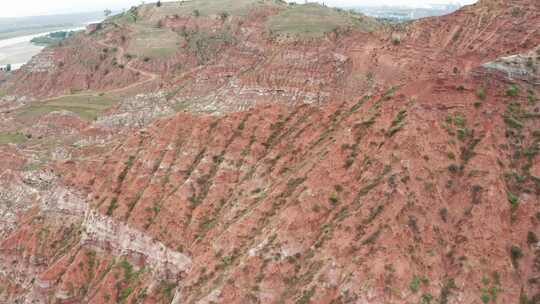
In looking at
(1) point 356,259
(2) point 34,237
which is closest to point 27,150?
(2) point 34,237

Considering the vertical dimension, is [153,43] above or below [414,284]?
above

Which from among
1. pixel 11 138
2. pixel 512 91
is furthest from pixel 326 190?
pixel 11 138

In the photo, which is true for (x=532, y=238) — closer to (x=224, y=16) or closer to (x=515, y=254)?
(x=515, y=254)

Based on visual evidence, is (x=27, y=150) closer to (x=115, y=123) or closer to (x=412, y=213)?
(x=115, y=123)

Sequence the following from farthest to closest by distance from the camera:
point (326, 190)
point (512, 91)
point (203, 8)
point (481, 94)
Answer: point (203, 8) < point (481, 94) < point (512, 91) < point (326, 190)

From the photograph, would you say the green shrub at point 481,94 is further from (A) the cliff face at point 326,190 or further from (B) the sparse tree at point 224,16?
(B) the sparse tree at point 224,16

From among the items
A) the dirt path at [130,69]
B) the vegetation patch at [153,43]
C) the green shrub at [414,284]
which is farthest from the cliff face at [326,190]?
the vegetation patch at [153,43]
